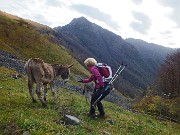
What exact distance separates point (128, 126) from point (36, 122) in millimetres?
8232

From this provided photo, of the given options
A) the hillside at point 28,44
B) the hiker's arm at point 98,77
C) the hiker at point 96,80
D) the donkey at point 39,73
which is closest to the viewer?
the hiker's arm at point 98,77

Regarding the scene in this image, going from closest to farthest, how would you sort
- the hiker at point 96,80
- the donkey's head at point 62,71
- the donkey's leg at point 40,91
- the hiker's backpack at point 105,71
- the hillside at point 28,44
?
the hiker at point 96,80 → the hiker's backpack at point 105,71 → the donkey's leg at point 40,91 → the donkey's head at point 62,71 → the hillside at point 28,44

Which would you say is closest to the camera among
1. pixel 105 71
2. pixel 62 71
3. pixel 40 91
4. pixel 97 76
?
pixel 97 76

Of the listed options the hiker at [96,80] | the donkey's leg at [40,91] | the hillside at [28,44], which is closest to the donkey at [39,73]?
the donkey's leg at [40,91]

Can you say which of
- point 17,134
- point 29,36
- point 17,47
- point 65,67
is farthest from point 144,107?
point 29,36

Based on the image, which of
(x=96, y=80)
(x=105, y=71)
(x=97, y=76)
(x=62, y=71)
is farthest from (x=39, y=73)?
(x=105, y=71)

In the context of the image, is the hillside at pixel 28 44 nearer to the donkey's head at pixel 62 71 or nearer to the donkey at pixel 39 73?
the donkey's head at pixel 62 71

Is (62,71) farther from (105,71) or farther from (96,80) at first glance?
(105,71)

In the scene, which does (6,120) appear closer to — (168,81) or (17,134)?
(17,134)

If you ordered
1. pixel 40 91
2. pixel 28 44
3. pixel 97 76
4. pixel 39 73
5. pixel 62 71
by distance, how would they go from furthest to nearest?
pixel 28 44 < pixel 62 71 < pixel 39 73 < pixel 40 91 < pixel 97 76

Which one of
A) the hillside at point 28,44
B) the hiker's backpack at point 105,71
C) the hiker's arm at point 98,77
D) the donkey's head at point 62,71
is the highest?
the hiker's backpack at point 105,71

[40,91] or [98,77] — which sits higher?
[98,77]

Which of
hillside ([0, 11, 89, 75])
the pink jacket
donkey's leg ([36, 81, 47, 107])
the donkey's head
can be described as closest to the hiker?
the pink jacket

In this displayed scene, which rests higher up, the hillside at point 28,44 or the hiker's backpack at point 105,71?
the hiker's backpack at point 105,71
